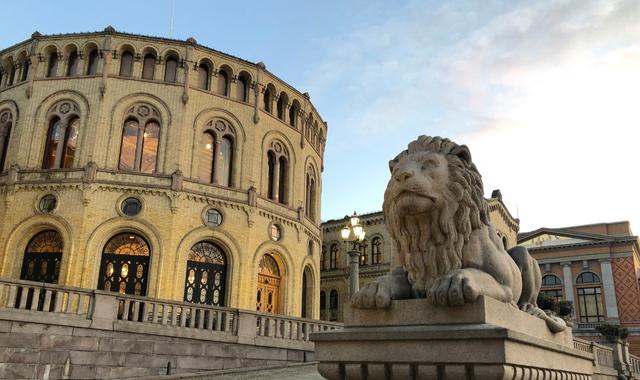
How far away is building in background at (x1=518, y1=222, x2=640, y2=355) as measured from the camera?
4878 cm

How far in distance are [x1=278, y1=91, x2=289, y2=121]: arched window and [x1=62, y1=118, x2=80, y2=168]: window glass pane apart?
1074cm

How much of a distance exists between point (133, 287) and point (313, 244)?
11586 millimetres

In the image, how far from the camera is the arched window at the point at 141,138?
1035 inches

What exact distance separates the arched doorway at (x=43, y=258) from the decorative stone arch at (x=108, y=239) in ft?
5.02

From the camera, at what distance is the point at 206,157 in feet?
91.1

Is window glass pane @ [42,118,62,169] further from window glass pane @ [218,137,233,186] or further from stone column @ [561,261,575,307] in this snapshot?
stone column @ [561,261,575,307]

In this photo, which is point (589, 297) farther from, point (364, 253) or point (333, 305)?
point (333, 305)

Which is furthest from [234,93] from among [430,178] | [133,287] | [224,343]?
[430,178]

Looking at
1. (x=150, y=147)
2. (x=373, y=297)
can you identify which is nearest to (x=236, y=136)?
(x=150, y=147)

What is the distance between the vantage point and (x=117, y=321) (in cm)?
1541

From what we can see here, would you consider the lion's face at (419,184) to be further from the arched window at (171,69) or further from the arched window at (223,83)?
the arched window at (223,83)

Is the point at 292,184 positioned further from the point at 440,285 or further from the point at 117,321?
the point at 440,285

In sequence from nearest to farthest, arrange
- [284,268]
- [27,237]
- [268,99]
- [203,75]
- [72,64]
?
[27,237]
[72,64]
[203,75]
[284,268]
[268,99]

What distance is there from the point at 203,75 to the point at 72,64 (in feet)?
21.2
